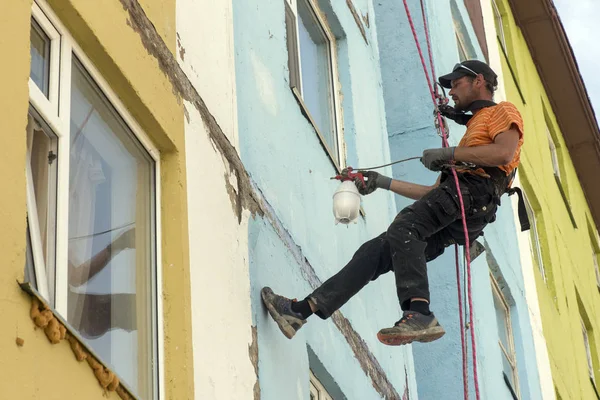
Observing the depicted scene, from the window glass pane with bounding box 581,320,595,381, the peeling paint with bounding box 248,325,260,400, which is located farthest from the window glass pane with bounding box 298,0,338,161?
the window glass pane with bounding box 581,320,595,381

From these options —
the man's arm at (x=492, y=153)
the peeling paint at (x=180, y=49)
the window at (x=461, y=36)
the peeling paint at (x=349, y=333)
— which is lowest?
the peeling paint at (x=349, y=333)

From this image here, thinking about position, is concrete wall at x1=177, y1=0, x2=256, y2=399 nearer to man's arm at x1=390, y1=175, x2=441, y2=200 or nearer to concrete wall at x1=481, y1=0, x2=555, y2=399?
man's arm at x1=390, y1=175, x2=441, y2=200

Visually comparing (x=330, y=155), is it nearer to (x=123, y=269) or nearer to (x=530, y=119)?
(x=123, y=269)

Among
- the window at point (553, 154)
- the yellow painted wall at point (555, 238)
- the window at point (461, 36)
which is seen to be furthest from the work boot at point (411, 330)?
the window at point (553, 154)

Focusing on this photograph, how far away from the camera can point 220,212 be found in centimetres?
609

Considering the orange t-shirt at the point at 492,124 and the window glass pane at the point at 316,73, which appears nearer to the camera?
the orange t-shirt at the point at 492,124

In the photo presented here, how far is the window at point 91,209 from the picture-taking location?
4562 mm

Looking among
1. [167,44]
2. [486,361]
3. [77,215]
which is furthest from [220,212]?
[486,361]

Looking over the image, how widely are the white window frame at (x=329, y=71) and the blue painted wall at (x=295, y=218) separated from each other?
0.07 m

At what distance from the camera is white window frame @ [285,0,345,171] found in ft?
27.0

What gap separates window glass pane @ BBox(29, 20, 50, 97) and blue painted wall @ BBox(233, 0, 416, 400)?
1.93 metres

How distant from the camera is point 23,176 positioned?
4160 millimetres

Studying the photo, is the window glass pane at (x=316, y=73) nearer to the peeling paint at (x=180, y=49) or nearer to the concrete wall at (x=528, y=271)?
the peeling paint at (x=180, y=49)

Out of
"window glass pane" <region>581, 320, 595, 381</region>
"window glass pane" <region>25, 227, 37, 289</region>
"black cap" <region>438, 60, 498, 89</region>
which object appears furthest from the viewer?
"window glass pane" <region>581, 320, 595, 381</region>
